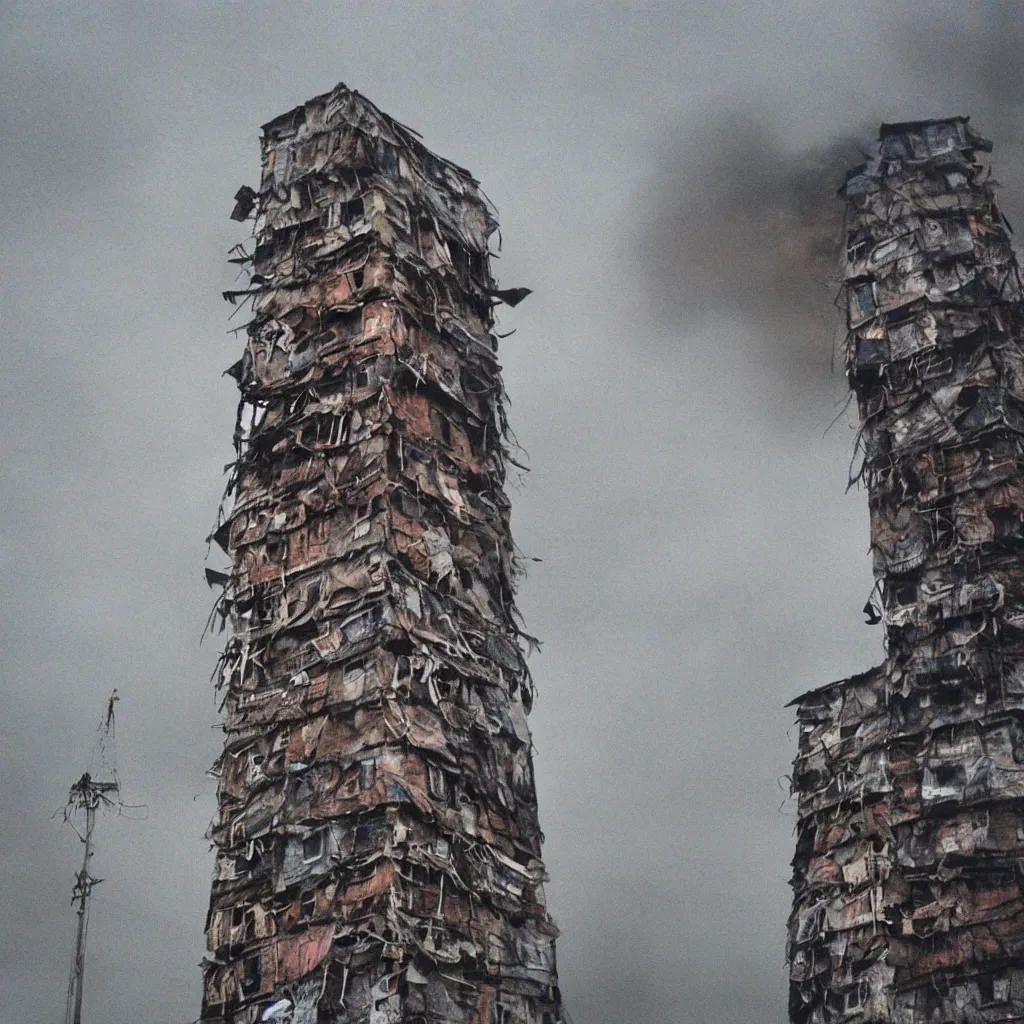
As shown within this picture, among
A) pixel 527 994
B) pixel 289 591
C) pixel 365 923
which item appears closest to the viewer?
pixel 365 923

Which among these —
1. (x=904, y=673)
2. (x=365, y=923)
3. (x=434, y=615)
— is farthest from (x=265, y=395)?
(x=904, y=673)

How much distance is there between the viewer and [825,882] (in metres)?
29.6

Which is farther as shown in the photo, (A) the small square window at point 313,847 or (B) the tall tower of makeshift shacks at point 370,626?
(A) the small square window at point 313,847

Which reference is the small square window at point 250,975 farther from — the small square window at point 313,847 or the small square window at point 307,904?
the small square window at point 313,847

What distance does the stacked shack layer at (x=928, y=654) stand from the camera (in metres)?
27.1

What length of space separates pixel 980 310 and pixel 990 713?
762 cm

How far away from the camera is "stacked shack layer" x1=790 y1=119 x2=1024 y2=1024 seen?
27.1m

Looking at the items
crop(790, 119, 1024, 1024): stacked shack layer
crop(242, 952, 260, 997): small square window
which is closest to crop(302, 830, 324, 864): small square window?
crop(242, 952, 260, 997): small square window

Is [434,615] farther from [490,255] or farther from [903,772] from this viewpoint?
[903,772]

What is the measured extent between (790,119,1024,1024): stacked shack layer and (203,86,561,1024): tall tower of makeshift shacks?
24.8ft

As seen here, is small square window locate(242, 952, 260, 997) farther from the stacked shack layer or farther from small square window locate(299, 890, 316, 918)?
the stacked shack layer

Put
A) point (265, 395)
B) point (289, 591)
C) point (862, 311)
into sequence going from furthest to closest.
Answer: point (862, 311) → point (265, 395) → point (289, 591)

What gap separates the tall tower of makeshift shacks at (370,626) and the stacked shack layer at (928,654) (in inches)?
298

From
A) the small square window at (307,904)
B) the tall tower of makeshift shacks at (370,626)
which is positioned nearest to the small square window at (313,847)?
the tall tower of makeshift shacks at (370,626)
